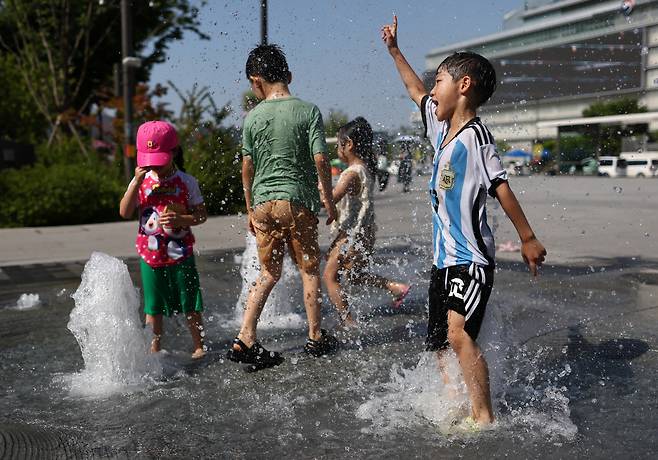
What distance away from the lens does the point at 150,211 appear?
174 inches

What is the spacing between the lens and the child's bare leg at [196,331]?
4574mm

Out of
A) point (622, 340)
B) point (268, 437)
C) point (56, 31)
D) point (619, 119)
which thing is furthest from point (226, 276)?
point (56, 31)

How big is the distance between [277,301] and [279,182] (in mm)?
1750

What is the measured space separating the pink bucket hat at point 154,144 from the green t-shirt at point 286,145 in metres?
0.51

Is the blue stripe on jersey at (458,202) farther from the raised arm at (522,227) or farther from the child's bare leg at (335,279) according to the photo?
the child's bare leg at (335,279)

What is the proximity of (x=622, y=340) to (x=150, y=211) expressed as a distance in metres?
3.23

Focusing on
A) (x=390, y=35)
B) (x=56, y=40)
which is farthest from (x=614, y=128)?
(x=56, y=40)

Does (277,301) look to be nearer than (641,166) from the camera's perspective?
Yes

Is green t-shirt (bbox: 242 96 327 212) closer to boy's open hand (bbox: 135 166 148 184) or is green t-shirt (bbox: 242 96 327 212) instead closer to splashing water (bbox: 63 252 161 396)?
boy's open hand (bbox: 135 166 148 184)

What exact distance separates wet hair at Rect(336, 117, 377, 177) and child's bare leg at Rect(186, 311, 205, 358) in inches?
66.3

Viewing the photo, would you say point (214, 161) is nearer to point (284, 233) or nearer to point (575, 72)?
point (575, 72)

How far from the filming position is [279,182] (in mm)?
4344

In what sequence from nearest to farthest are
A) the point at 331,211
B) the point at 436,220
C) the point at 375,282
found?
the point at 436,220, the point at 331,211, the point at 375,282

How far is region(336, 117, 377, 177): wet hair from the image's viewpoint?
5.29 meters
